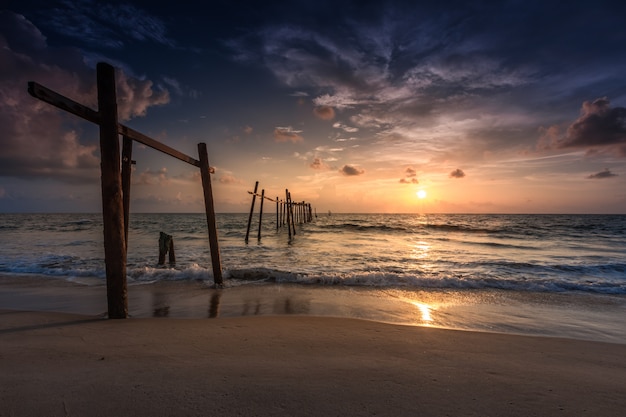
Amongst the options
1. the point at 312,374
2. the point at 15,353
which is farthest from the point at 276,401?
the point at 15,353

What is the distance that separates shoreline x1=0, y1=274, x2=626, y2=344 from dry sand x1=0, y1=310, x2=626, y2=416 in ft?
2.92

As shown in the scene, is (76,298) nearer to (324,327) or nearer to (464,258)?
(324,327)

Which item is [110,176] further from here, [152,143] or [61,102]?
[152,143]

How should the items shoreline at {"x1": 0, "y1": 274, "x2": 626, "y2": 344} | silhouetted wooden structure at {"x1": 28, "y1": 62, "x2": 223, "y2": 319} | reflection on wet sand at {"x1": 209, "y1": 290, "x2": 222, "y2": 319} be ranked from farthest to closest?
reflection on wet sand at {"x1": 209, "y1": 290, "x2": 222, "y2": 319} → shoreline at {"x1": 0, "y1": 274, "x2": 626, "y2": 344} → silhouetted wooden structure at {"x1": 28, "y1": 62, "x2": 223, "y2": 319}

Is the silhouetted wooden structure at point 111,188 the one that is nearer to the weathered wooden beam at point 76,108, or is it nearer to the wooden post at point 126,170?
the weathered wooden beam at point 76,108

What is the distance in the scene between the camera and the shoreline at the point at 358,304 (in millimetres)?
4938

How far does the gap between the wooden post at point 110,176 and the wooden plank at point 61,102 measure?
0.13 m

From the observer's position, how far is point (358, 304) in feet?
19.8

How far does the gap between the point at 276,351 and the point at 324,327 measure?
3.97ft

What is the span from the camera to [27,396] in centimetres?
218

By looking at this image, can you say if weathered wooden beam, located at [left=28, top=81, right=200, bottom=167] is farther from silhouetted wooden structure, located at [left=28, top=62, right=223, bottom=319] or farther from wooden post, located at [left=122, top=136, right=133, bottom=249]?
wooden post, located at [left=122, top=136, right=133, bottom=249]

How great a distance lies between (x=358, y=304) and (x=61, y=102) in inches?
219

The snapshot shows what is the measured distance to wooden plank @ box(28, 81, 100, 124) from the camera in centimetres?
340

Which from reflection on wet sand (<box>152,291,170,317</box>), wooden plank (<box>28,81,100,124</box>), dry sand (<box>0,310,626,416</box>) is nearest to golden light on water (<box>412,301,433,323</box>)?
dry sand (<box>0,310,626,416</box>)
